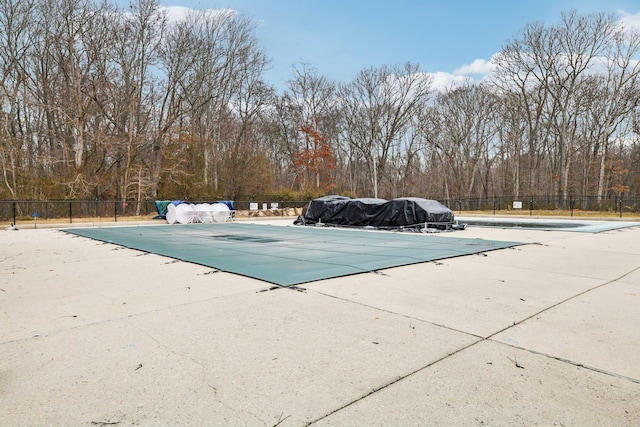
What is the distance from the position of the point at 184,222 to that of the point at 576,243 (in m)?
17.8

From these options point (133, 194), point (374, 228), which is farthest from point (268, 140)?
point (374, 228)

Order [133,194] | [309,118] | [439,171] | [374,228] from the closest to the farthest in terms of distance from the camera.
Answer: [374,228] → [133,194] → [309,118] → [439,171]

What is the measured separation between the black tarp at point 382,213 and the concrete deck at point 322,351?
994 cm

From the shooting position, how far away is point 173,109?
3041 centimetres

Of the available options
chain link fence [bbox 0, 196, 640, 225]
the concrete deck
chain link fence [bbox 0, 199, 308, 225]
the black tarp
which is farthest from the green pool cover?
chain link fence [bbox 0, 196, 640, 225]

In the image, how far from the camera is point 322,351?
318 cm

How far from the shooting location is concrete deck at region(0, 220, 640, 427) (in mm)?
2287

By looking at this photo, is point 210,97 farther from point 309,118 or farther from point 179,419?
→ point 179,419

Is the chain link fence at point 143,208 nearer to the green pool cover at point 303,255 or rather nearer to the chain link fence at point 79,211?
the chain link fence at point 79,211

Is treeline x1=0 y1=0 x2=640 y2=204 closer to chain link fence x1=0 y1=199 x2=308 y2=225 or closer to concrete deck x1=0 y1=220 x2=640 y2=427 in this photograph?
chain link fence x1=0 y1=199 x2=308 y2=225

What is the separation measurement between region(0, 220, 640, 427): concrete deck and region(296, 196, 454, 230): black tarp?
994cm

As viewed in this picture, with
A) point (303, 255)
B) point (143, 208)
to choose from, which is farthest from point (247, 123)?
point (303, 255)

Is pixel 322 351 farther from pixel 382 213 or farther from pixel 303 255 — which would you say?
pixel 382 213

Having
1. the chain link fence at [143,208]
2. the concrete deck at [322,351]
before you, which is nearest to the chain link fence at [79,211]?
the chain link fence at [143,208]
